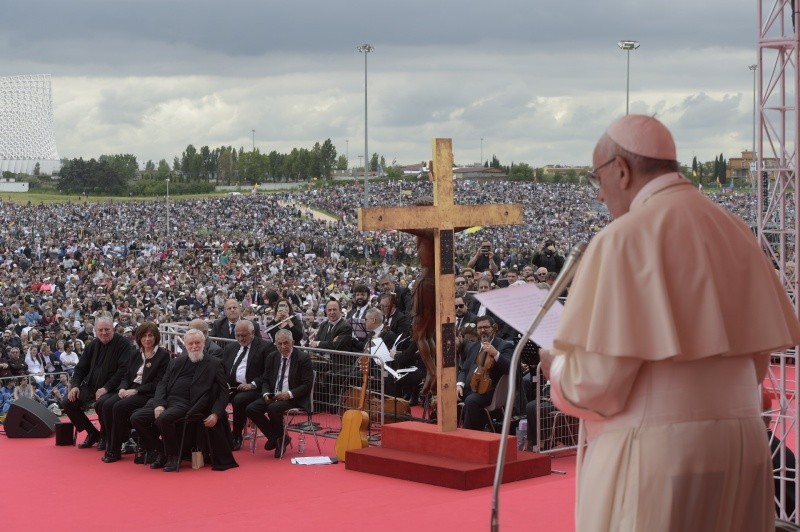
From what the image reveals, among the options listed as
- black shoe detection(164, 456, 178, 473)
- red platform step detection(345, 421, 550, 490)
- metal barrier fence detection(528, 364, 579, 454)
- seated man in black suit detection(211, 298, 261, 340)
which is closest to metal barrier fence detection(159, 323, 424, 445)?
seated man in black suit detection(211, 298, 261, 340)

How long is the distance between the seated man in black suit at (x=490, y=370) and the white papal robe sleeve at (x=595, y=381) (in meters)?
6.46

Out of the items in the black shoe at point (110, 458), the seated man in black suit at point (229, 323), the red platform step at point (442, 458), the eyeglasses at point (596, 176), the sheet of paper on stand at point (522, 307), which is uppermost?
the eyeglasses at point (596, 176)

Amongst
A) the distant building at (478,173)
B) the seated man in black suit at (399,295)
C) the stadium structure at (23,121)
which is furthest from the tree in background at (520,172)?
the seated man in black suit at (399,295)

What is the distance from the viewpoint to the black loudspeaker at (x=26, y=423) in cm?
1088

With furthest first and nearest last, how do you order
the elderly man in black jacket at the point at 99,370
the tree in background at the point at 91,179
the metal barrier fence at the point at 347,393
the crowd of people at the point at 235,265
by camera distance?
the tree in background at the point at 91,179
the crowd of people at the point at 235,265
the elderly man in black jacket at the point at 99,370
the metal barrier fence at the point at 347,393

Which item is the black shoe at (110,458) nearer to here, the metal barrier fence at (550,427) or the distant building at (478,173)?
the metal barrier fence at (550,427)

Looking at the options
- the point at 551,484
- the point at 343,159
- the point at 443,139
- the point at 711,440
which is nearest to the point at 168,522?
the point at 551,484

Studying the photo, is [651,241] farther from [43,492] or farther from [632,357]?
[43,492]

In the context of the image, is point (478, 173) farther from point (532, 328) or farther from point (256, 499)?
point (532, 328)

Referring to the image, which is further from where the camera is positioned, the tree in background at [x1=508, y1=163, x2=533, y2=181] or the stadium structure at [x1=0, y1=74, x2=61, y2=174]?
the stadium structure at [x1=0, y1=74, x2=61, y2=174]

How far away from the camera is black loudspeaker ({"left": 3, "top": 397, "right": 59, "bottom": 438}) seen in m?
10.9

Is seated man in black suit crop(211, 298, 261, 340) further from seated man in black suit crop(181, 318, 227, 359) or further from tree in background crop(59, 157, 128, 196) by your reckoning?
tree in background crop(59, 157, 128, 196)

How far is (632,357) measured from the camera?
2.49 m

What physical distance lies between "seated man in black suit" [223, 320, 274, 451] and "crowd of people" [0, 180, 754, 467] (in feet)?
0.07
